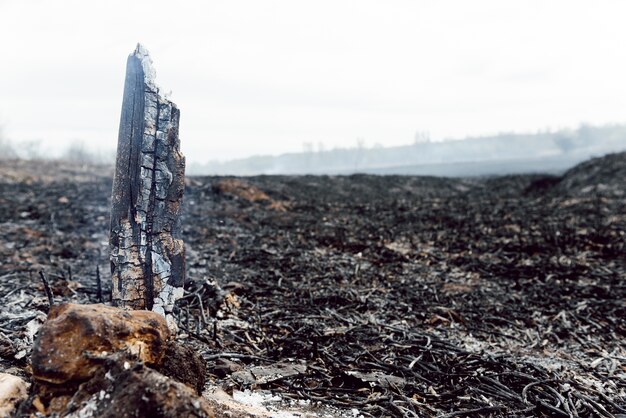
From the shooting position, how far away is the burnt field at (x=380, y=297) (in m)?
2.91

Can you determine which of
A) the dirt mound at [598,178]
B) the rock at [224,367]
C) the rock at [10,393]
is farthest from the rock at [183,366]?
the dirt mound at [598,178]

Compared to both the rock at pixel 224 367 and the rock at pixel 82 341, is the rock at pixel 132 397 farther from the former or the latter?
the rock at pixel 224 367

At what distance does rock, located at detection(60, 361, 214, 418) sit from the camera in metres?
1.48

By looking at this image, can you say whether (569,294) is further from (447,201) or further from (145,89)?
(447,201)

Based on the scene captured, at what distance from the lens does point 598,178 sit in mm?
17266

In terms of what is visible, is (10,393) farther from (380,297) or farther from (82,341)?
(380,297)

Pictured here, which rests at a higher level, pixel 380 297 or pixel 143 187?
pixel 143 187

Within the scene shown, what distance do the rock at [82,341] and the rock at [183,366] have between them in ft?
0.38

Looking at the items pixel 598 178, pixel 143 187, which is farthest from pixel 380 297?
pixel 598 178

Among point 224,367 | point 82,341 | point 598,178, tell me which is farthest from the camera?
point 598,178

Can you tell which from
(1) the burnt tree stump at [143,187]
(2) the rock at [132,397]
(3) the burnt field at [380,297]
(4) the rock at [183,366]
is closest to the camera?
(2) the rock at [132,397]

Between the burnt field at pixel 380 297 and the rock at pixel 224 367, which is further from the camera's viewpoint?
the burnt field at pixel 380 297

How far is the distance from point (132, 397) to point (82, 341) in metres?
0.39

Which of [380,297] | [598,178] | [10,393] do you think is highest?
[598,178]
